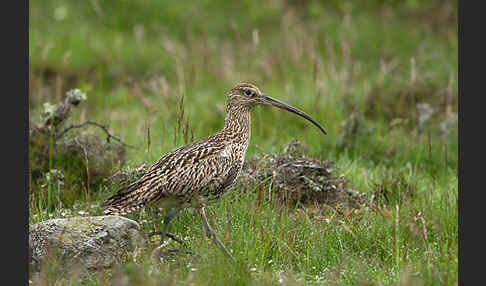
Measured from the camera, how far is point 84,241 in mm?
5719

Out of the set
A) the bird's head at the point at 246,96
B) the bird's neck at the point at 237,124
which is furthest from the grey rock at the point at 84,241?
the bird's head at the point at 246,96

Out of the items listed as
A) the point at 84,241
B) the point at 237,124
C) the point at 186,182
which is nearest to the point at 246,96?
the point at 237,124

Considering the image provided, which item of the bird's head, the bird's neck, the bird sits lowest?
the bird

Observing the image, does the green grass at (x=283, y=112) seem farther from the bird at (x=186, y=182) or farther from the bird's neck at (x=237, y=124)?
the bird at (x=186, y=182)

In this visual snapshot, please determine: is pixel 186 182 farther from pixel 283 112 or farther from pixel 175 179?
pixel 283 112

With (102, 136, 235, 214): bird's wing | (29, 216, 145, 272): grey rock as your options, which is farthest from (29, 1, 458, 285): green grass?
(102, 136, 235, 214): bird's wing

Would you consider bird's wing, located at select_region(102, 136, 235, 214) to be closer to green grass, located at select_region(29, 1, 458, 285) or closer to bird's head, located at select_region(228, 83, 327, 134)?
green grass, located at select_region(29, 1, 458, 285)

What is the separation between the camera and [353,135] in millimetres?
9523

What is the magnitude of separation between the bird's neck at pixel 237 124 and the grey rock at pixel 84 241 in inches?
64.1

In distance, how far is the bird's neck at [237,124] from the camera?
23.2ft

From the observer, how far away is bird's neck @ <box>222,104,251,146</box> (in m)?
7.08

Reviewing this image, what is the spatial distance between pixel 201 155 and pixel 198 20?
31.0 feet

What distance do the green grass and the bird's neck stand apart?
20 centimetres

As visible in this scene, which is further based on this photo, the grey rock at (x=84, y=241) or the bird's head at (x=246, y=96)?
the bird's head at (x=246, y=96)
